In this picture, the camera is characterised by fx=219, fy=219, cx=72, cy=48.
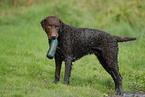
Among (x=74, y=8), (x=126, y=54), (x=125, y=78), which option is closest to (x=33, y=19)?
(x=74, y=8)

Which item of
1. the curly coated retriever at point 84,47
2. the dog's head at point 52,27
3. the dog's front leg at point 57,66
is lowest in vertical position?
the dog's front leg at point 57,66

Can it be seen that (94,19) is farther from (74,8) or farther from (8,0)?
(8,0)

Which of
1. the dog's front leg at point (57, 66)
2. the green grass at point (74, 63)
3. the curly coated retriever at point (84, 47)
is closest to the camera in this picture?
Answer: the green grass at point (74, 63)

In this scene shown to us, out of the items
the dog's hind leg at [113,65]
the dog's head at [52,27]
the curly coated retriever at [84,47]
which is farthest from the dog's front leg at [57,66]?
the dog's hind leg at [113,65]

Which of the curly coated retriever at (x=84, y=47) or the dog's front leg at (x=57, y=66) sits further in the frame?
the dog's front leg at (x=57, y=66)

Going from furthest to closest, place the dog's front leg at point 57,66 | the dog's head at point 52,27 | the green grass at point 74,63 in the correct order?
1. the dog's front leg at point 57,66
2. the green grass at point 74,63
3. the dog's head at point 52,27

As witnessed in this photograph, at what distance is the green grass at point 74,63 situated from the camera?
16.1 ft

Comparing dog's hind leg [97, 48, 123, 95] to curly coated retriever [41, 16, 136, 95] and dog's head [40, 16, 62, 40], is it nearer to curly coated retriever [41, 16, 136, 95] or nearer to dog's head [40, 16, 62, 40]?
curly coated retriever [41, 16, 136, 95]

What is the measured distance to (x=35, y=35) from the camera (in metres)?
10.3

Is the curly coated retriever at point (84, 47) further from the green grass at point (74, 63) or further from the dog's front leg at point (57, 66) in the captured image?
the green grass at point (74, 63)

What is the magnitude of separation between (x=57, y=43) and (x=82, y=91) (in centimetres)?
121

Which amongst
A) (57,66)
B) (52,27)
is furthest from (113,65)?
(52,27)

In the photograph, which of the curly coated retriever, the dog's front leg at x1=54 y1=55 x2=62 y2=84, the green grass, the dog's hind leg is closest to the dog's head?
the curly coated retriever

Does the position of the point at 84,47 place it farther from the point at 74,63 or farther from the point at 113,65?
the point at 74,63
